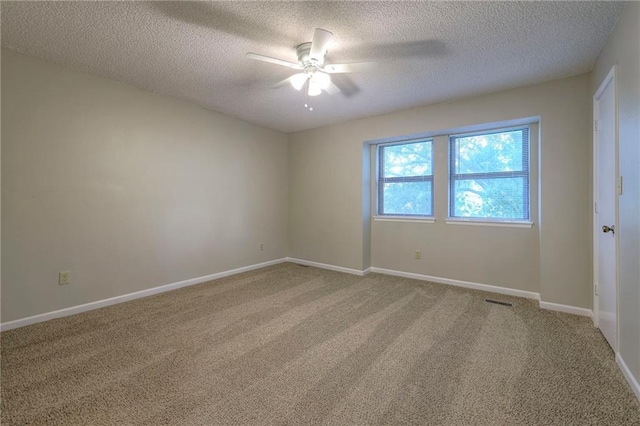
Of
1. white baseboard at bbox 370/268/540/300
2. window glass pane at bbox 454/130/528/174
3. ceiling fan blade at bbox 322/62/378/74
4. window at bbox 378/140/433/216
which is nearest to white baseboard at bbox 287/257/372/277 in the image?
white baseboard at bbox 370/268/540/300

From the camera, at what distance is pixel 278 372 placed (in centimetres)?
182

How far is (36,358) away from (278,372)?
68.7 inches

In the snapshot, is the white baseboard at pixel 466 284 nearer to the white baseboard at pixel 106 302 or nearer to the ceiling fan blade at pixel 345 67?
the white baseboard at pixel 106 302

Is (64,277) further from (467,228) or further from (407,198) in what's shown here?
(467,228)

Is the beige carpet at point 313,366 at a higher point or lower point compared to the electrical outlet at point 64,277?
lower

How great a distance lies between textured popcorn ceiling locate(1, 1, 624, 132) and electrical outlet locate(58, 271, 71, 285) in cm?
199

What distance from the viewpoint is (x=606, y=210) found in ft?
7.23

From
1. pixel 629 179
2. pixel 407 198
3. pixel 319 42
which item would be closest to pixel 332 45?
pixel 319 42

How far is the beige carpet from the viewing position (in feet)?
4.81

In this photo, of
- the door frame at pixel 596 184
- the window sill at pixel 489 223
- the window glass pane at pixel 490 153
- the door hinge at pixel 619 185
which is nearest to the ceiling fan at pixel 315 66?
the door frame at pixel 596 184

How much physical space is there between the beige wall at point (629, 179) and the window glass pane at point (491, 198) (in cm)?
152

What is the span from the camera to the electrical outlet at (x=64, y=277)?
2672 mm

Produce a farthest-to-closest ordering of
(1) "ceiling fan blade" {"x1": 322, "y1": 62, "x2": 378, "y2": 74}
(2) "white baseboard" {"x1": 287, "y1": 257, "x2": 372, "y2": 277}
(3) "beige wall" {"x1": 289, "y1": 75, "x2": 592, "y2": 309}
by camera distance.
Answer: (2) "white baseboard" {"x1": 287, "y1": 257, "x2": 372, "y2": 277} < (3) "beige wall" {"x1": 289, "y1": 75, "x2": 592, "y2": 309} < (1) "ceiling fan blade" {"x1": 322, "y1": 62, "x2": 378, "y2": 74}

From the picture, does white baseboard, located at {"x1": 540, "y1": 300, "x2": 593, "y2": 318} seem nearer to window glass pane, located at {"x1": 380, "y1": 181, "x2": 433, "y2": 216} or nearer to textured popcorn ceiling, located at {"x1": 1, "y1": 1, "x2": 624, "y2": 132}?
window glass pane, located at {"x1": 380, "y1": 181, "x2": 433, "y2": 216}
